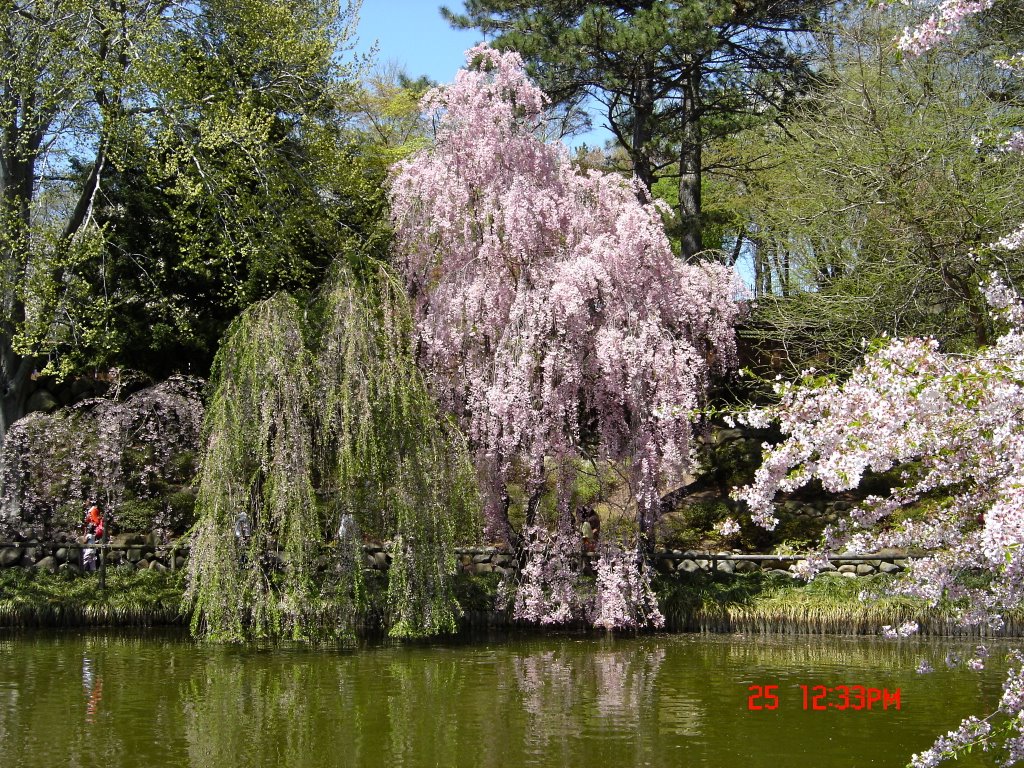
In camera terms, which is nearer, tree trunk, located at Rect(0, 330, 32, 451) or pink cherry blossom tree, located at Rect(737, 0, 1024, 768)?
pink cherry blossom tree, located at Rect(737, 0, 1024, 768)

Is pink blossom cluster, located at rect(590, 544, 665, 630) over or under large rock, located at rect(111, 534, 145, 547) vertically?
under

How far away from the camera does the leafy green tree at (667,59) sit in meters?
15.0

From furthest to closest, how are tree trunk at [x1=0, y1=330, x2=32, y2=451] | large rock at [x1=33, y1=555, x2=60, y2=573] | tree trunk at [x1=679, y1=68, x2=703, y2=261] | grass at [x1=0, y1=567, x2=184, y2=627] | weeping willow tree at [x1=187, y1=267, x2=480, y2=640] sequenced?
tree trunk at [x1=679, y1=68, x2=703, y2=261], tree trunk at [x1=0, y1=330, x2=32, y2=451], large rock at [x1=33, y1=555, x2=60, y2=573], grass at [x1=0, y1=567, x2=184, y2=627], weeping willow tree at [x1=187, y1=267, x2=480, y2=640]

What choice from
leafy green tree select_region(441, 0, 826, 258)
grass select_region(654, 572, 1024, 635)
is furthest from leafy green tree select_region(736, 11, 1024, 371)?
grass select_region(654, 572, 1024, 635)

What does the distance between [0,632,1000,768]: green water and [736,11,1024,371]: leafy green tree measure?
5406 mm

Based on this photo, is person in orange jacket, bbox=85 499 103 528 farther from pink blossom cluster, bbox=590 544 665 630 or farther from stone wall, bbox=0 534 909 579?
pink blossom cluster, bbox=590 544 665 630

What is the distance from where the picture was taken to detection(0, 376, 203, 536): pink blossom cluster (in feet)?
41.4

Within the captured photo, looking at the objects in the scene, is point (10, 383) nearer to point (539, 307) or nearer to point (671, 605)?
point (539, 307)

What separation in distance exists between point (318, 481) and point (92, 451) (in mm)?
3769

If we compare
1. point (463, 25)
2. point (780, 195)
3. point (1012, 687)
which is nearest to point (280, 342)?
point (1012, 687)

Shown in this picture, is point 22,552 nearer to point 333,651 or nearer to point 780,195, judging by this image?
point 333,651

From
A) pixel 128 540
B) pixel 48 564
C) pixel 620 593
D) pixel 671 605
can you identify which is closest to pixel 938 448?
pixel 620 593

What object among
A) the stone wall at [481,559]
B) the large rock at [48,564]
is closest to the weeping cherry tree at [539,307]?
the stone wall at [481,559]

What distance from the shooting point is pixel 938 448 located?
4.75 m
